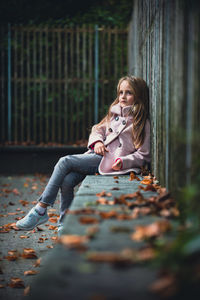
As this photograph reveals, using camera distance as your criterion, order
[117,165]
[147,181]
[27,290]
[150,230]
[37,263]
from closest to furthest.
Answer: [150,230]
[27,290]
[37,263]
[147,181]
[117,165]

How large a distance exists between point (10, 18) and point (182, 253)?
31.4 ft

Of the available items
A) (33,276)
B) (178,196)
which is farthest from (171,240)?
(33,276)

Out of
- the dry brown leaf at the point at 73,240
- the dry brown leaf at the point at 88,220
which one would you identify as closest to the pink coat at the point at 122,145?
the dry brown leaf at the point at 88,220

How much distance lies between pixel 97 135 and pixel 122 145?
353mm

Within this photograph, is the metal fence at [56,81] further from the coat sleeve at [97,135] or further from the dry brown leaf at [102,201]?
the dry brown leaf at [102,201]

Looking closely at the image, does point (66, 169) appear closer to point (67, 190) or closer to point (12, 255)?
point (67, 190)

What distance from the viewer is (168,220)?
2.29 meters

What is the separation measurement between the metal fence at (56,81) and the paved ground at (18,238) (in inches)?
94.3

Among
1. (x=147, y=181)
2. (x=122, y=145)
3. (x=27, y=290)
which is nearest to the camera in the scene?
(x=27, y=290)

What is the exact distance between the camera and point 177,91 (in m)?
2.64

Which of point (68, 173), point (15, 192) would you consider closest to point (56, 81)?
point (15, 192)

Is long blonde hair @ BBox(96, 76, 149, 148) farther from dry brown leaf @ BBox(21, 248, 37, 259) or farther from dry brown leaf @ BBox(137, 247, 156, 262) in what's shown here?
dry brown leaf @ BBox(137, 247, 156, 262)

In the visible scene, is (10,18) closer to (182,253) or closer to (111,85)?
(111,85)

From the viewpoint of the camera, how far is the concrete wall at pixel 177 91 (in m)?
2.20
